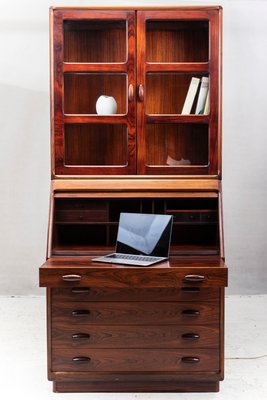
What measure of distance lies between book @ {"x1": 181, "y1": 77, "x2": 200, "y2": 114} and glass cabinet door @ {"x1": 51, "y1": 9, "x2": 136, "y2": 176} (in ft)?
0.96

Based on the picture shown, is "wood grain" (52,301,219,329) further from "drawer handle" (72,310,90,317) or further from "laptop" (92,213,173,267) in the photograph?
"laptop" (92,213,173,267)

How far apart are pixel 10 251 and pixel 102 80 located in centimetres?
188

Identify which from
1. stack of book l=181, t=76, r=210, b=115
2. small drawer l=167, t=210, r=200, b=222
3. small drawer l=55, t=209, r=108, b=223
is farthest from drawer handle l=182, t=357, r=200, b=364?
stack of book l=181, t=76, r=210, b=115

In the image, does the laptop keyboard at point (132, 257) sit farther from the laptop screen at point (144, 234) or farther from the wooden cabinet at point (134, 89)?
the wooden cabinet at point (134, 89)

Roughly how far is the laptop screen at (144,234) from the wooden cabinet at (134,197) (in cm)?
10

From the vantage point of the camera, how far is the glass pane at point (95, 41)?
9.16ft

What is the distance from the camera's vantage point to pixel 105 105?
2830 mm

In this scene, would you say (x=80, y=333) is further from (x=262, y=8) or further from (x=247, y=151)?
(x=262, y=8)

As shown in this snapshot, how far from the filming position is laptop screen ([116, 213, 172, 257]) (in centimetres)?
256

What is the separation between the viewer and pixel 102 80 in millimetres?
2852

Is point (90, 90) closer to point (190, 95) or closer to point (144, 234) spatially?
point (190, 95)

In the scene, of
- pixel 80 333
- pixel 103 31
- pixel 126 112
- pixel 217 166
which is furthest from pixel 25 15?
pixel 80 333

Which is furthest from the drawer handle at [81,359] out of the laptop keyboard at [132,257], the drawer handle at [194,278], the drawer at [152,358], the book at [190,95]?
the book at [190,95]

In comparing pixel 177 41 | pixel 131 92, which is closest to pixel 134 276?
pixel 131 92
